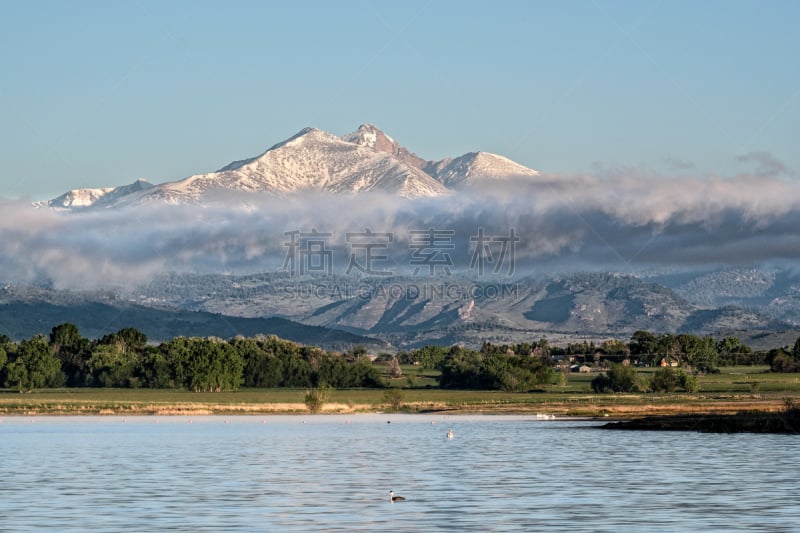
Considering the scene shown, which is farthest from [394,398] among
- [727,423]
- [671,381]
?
[727,423]

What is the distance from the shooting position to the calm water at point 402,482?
4712cm

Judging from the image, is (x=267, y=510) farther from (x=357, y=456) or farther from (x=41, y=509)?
(x=357, y=456)

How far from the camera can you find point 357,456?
8281 centimetres

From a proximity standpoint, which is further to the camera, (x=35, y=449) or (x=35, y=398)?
(x=35, y=398)

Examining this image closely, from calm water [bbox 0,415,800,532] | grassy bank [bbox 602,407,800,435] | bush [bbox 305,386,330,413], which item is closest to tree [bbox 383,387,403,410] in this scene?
bush [bbox 305,386,330,413]

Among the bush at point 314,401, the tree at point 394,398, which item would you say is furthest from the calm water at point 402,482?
the tree at point 394,398

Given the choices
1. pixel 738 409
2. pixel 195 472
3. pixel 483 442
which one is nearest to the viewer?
pixel 195 472

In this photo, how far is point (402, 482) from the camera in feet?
208

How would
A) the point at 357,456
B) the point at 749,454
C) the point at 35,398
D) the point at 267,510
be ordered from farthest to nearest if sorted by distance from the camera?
1. the point at 35,398
2. the point at 357,456
3. the point at 749,454
4. the point at 267,510

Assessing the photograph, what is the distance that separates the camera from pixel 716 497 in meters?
54.1

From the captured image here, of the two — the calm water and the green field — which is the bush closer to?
the green field

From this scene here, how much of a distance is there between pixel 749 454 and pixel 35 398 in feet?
431

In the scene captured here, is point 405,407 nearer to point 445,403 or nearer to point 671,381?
point 445,403

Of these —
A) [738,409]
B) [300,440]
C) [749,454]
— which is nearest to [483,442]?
[300,440]
